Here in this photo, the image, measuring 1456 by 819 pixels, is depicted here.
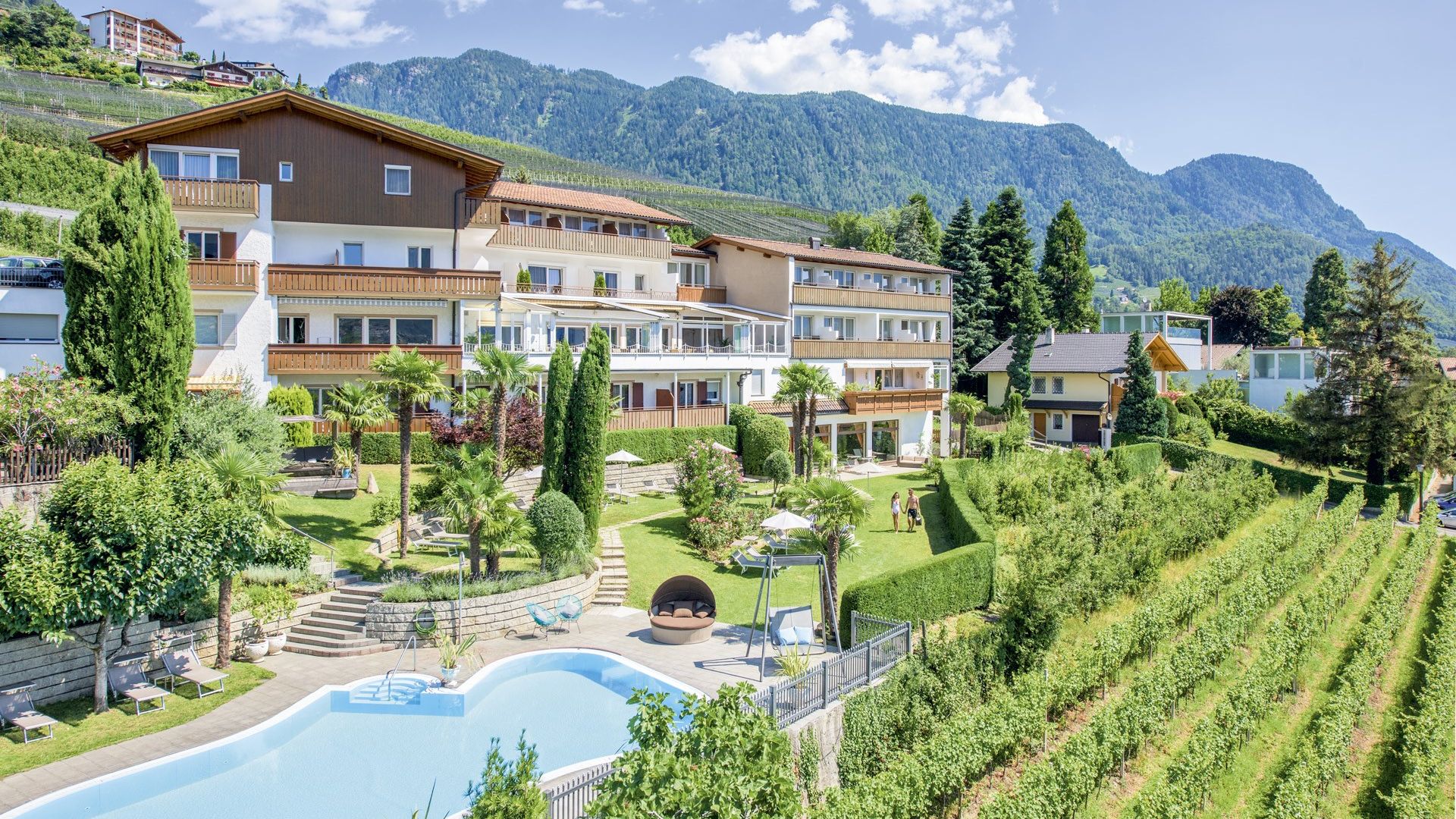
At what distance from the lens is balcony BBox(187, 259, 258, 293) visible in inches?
1256

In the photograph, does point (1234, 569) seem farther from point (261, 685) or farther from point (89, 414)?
point (89, 414)

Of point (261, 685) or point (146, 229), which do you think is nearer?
point (261, 685)

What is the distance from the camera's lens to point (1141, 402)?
48156mm

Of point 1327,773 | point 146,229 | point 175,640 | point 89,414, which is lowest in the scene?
point 1327,773

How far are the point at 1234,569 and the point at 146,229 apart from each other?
30.5 metres

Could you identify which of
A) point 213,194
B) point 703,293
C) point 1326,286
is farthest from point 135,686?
point 1326,286

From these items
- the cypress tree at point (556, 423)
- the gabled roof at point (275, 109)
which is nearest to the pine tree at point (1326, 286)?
the gabled roof at point (275, 109)

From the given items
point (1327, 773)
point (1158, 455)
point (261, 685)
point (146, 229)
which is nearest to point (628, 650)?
point (261, 685)

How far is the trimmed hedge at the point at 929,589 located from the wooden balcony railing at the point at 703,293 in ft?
91.7

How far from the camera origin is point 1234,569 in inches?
1003

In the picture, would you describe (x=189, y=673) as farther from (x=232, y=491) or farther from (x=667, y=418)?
(x=667, y=418)

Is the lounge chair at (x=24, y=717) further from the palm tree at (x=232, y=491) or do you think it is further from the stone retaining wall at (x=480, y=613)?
the stone retaining wall at (x=480, y=613)

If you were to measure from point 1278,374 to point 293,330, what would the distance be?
2289 inches

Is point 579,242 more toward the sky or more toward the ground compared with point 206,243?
more toward the sky
